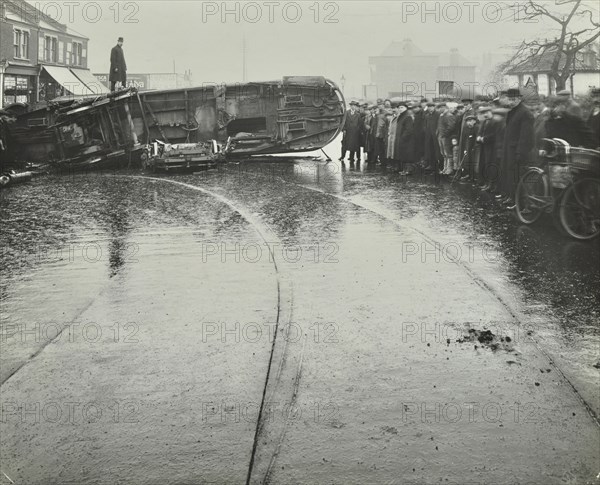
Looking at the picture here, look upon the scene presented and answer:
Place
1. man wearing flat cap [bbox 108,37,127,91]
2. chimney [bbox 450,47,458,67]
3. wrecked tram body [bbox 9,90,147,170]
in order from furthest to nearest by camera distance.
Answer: chimney [bbox 450,47,458,67] → man wearing flat cap [bbox 108,37,127,91] → wrecked tram body [bbox 9,90,147,170]

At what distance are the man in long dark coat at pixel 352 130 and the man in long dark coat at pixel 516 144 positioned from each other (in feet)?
34.6

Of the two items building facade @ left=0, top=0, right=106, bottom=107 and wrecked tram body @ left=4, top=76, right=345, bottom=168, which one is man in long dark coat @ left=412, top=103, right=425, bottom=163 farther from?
building facade @ left=0, top=0, right=106, bottom=107

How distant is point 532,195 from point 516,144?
2128 millimetres

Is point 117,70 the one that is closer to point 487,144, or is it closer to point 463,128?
point 463,128

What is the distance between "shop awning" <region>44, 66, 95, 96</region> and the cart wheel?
114 feet

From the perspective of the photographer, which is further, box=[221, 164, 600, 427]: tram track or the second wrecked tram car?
the second wrecked tram car

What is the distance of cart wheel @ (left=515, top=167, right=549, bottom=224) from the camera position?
10.7m

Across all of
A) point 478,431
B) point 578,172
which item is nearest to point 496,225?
point 578,172

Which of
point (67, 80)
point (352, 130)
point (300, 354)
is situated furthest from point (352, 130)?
point (67, 80)

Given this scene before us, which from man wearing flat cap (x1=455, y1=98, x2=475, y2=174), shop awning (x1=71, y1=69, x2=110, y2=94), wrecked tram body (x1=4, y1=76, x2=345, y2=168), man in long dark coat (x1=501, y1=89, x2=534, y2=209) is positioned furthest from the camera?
shop awning (x1=71, y1=69, x2=110, y2=94)

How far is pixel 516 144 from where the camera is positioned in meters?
12.9

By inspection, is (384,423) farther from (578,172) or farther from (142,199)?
(142,199)

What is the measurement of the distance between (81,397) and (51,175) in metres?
17.7

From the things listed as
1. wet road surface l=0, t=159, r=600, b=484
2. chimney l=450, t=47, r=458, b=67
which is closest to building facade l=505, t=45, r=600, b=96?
wet road surface l=0, t=159, r=600, b=484
